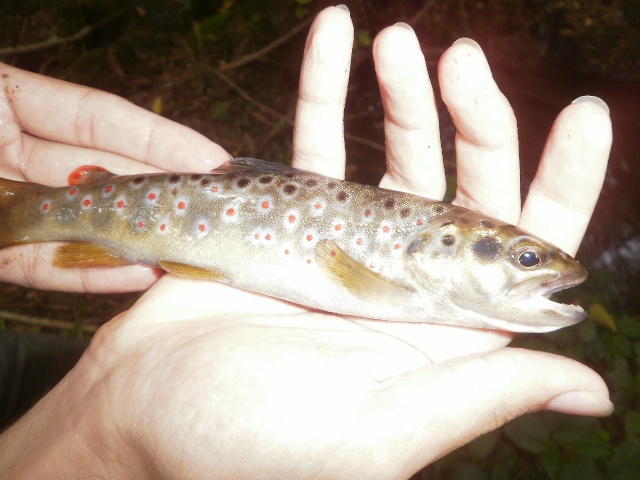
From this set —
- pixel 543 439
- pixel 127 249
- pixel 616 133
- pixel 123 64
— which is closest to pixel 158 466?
pixel 127 249

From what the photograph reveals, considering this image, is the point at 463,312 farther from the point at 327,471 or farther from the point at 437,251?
the point at 327,471

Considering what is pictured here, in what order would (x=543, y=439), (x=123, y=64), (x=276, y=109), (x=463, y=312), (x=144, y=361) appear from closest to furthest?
(x=144, y=361)
(x=463, y=312)
(x=543, y=439)
(x=123, y=64)
(x=276, y=109)

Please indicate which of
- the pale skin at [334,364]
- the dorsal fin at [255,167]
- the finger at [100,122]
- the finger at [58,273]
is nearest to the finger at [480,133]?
the pale skin at [334,364]

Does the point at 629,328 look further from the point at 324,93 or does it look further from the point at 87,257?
the point at 87,257

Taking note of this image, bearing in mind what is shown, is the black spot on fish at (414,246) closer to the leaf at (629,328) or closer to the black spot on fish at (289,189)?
the black spot on fish at (289,189)

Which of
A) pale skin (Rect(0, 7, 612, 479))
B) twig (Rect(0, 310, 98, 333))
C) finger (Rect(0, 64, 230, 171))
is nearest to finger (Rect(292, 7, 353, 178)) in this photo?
pale skin (Rect(0, 7, 612, 479))

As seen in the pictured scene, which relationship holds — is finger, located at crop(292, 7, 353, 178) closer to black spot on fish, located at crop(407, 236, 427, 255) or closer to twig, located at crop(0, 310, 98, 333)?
black spot on fish, located at crop(407, 236, 427, 255)

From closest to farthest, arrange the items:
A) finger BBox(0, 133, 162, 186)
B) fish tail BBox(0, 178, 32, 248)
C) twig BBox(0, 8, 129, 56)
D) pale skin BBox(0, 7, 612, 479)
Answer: pale skin BBox(0, 7, 612, 479) → fish tail BBox(0, 178, 32, 248) → finger BBox(0, 133, 162, 186) → twig BBox(0, 8, 129, 56)
